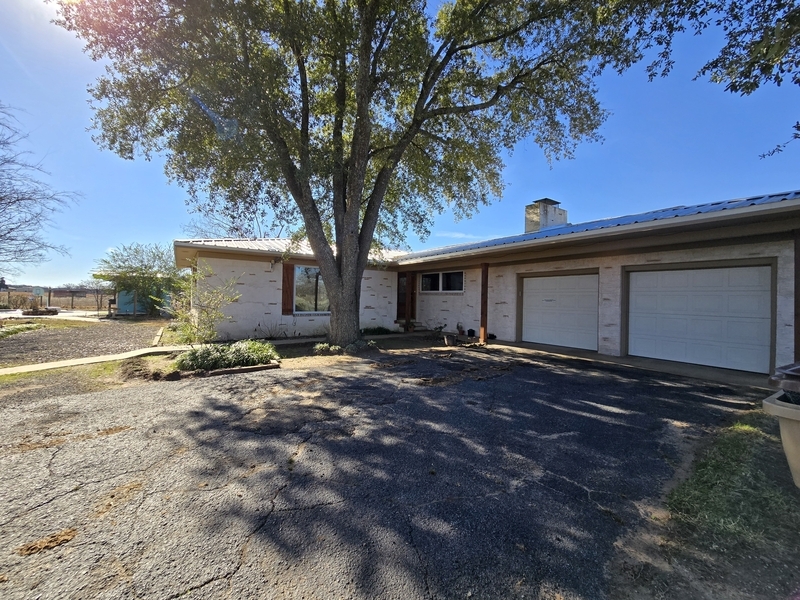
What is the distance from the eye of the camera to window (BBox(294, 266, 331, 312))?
11.8 meters

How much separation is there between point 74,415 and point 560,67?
10.8 meters

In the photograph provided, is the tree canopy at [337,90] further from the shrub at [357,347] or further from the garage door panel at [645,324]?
the garage door panel at [645,324]

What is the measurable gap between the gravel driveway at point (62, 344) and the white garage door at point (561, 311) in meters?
10.8

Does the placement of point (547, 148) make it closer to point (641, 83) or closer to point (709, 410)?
point (641, 83)

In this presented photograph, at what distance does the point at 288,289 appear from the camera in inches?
452

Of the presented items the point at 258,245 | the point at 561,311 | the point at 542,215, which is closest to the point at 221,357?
the point at 258,245

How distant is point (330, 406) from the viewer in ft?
14.7

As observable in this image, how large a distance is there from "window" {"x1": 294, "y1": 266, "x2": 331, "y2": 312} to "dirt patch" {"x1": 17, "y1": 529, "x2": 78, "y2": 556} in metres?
9.79

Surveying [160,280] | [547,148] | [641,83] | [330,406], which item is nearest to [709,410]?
[330,406]

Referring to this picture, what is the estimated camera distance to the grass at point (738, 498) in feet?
7.04

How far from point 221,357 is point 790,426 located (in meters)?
7.42

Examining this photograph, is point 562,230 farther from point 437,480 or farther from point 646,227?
point 437,480

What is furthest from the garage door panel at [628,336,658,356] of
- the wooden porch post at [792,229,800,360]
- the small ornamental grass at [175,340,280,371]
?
the small ornamental grass at [175,340,280,371]

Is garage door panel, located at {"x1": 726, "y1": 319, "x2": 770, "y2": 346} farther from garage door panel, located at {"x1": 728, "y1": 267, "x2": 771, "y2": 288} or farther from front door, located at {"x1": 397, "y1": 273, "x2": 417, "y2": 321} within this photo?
front door, located at {"x1": 397, "y1": 273, "x2": 417, "y2": 321}
